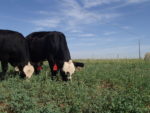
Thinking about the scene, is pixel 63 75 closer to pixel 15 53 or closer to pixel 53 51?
pixel 53 51

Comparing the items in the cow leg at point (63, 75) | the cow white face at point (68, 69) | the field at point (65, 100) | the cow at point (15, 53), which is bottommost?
the field at point (65, 100)

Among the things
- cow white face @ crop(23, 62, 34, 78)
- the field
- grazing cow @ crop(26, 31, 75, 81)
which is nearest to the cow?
cow white face @ crop(23, 62, 34, 78)

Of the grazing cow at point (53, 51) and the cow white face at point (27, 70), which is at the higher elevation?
the grazing cow at point (53, 51)

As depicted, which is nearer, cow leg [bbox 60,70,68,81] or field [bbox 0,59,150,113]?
field [bbox 0,59,150,113]

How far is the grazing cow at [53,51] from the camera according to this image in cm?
1188

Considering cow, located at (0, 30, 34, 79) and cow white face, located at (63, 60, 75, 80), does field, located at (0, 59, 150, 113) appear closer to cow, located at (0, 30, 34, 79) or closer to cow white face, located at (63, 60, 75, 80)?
cow, located at (0, 30, 34, 79)

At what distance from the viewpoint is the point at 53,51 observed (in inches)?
486

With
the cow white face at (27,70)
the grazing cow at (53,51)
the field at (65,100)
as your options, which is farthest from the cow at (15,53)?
the field at (65,100)

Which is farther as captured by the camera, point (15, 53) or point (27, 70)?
point (15, 53)

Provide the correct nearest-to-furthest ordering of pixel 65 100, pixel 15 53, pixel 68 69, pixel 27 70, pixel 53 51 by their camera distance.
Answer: pixel 65 100 < pixel 27 70 < pixel 15 53 < pixel 68 69 < pixel 53 51

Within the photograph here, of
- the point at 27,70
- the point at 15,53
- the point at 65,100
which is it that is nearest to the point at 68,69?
the point at 27,70

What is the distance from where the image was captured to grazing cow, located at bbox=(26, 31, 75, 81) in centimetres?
1188

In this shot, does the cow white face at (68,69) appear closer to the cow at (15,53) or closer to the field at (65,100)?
the cow at (15,53)

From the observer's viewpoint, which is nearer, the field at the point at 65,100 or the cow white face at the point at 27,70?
the field at the point at 65,100
